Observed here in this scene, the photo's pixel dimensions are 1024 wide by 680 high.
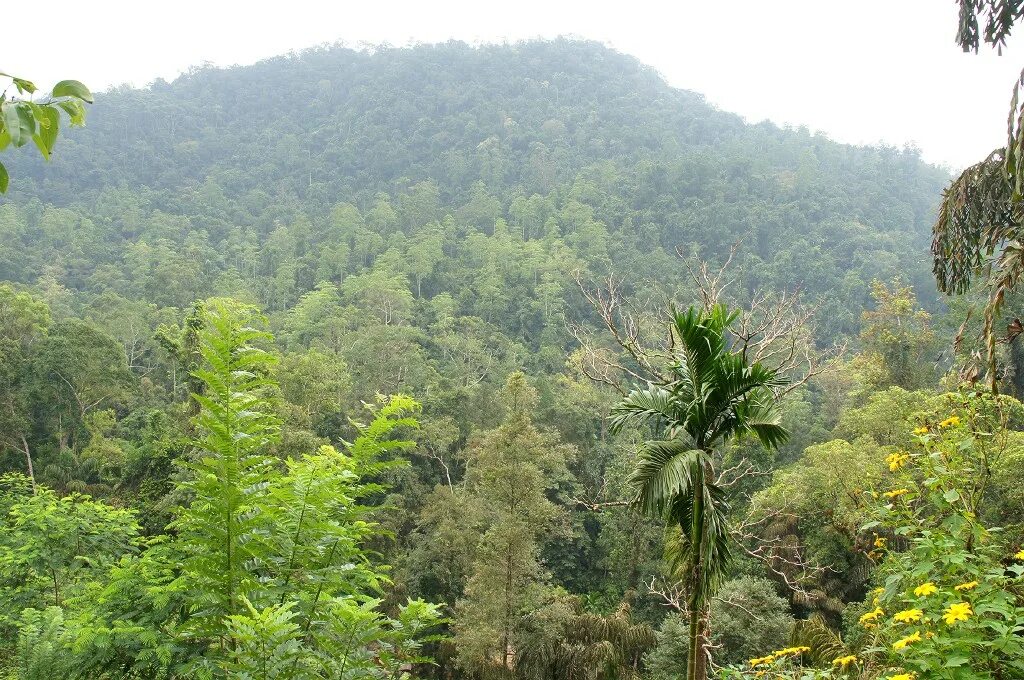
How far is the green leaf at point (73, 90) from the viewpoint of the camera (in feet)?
3.43

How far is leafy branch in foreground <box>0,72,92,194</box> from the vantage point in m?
1.03

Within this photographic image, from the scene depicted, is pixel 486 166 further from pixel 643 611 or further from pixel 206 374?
pixel 206 374

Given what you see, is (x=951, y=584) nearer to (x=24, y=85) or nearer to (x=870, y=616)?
(x=870, y=616)

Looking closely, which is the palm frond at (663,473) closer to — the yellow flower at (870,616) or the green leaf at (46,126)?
the yellow flower at (870,616)

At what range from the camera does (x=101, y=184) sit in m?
49.7

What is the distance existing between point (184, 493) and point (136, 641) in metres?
9.32

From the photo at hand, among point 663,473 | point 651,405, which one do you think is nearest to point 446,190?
point 651,405

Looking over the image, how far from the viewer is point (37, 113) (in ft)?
3.58

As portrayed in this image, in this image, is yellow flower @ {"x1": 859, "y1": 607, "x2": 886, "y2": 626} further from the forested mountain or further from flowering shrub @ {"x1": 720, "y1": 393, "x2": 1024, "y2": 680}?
the forested mountain

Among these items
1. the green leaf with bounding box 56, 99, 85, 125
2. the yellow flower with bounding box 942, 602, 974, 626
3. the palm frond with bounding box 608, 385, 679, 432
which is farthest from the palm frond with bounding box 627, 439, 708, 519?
the green leaf with bounding box 56, 99, 85, 125

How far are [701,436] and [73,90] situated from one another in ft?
12.4

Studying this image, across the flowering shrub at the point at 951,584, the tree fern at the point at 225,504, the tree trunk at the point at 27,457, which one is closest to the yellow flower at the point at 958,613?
the flowering shrub at the point at 951,584

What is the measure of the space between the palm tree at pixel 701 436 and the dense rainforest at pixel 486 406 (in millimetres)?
27

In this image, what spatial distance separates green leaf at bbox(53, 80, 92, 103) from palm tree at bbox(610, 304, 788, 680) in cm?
345
